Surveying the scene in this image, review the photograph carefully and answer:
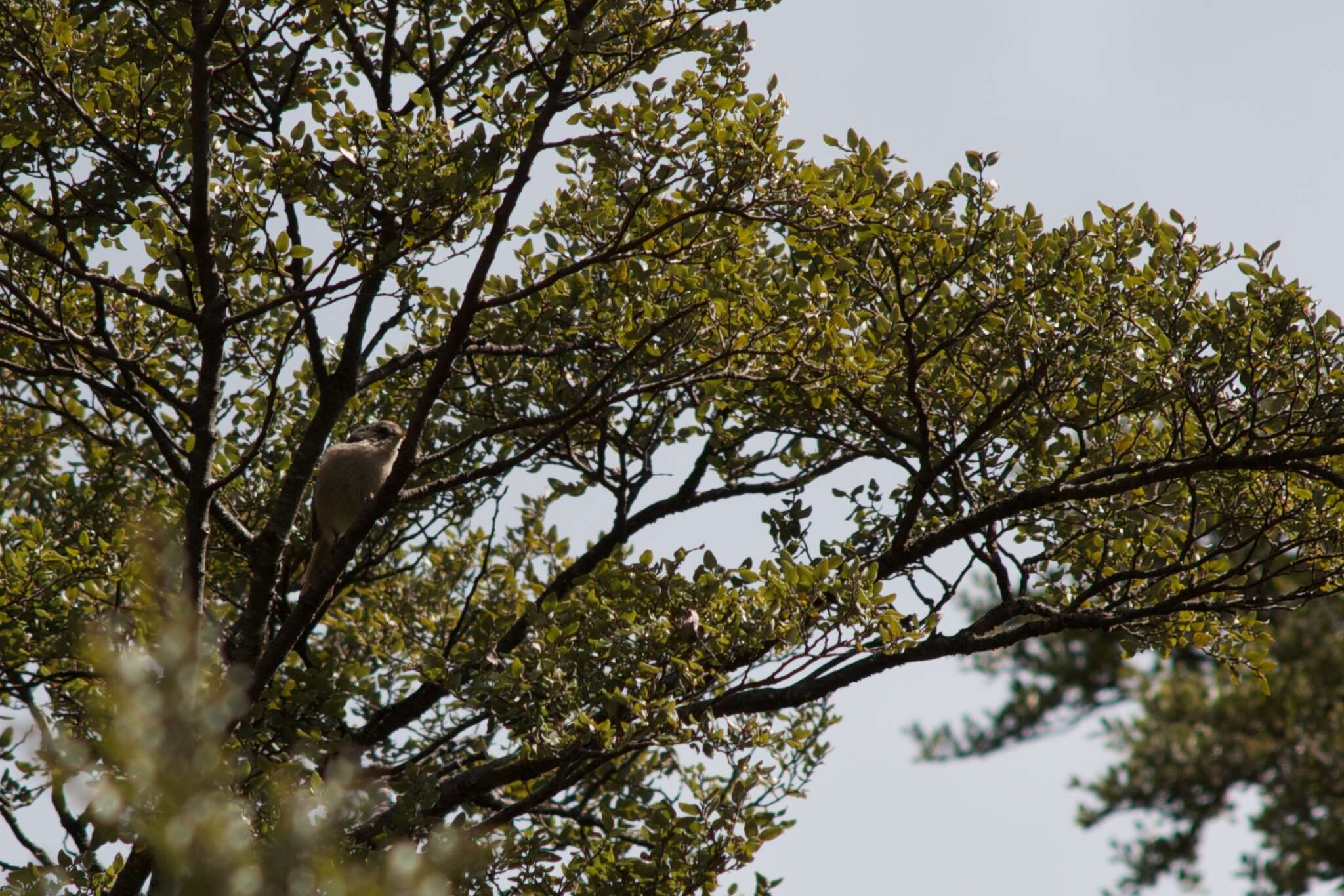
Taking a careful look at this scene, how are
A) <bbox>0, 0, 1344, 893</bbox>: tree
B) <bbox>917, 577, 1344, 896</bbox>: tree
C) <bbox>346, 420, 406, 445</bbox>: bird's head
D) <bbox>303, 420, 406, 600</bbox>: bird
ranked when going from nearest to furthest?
1. <bbox>0, 0, 1344, 893</bbox>: tree
2. <bbox>303, 420, 406, 600</bbox>: bird
3. <bbox>346, 420, 406, 445</bbox>: bird's head
4. <bbox>917, 577, 1344, 896</bbox>: tree

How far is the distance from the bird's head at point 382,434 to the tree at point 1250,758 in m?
14.8

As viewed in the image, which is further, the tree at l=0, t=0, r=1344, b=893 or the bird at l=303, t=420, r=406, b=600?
the bird at l=303, t=420, r=406, b=600

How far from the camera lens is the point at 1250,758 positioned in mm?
19797

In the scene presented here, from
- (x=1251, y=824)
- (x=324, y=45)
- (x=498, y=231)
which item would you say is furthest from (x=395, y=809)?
(x=1251, y=824)

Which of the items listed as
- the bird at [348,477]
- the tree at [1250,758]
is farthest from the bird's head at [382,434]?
the tree at [1250,758]

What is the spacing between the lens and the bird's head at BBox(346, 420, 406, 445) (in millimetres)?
7723

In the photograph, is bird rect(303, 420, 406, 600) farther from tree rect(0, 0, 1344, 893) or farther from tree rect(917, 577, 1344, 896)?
tree rect(917, 577, 1344, 896)

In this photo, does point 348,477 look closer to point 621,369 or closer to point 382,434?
point 382,434

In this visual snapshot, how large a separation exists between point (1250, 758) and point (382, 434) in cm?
1706

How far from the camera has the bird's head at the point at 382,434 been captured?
772cm

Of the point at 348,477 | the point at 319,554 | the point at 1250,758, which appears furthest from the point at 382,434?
the point at 1250,758

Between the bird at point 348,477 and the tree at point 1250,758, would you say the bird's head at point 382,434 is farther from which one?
the tree at point 1250,758

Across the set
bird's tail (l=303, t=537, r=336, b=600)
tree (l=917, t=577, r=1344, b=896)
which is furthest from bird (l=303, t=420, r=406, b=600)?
tree (l=917, t=577, r=1344, b=896)

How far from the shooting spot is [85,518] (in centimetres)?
760
